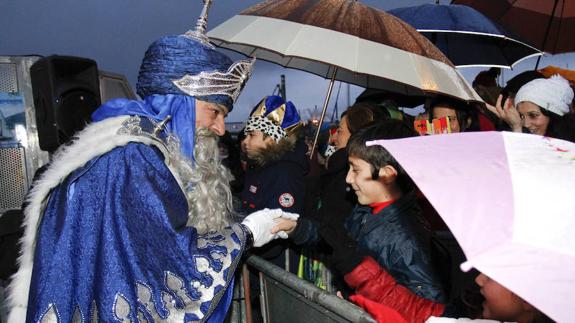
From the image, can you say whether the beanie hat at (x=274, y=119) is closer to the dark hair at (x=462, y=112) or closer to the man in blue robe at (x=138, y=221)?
the dark hair at (x=462, y=112)

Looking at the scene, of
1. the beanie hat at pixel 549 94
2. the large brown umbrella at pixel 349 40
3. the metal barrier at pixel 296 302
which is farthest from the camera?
the beanie hat at pixel 549 94

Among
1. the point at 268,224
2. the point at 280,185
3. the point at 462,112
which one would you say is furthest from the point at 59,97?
the point at 462,112

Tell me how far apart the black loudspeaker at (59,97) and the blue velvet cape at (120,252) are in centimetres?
255

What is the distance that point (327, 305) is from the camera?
171 centimetres

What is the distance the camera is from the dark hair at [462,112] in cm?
369

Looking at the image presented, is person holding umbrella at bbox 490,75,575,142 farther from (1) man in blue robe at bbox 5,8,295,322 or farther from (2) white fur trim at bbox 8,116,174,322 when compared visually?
(2) white fur trim at bbox 8,116,174,322

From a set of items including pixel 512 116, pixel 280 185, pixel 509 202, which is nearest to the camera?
pixel 509 202

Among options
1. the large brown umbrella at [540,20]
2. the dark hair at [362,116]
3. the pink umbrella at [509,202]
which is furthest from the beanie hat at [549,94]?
the pink umbrella at [509,202]

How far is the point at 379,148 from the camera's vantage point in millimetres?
2258

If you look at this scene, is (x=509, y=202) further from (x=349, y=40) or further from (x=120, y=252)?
(x=349, y=40)

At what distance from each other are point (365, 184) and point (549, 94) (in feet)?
6.48

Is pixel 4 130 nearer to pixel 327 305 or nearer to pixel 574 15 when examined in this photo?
pixel 327 305

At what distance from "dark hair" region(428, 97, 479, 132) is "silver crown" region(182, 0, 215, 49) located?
2.24 m

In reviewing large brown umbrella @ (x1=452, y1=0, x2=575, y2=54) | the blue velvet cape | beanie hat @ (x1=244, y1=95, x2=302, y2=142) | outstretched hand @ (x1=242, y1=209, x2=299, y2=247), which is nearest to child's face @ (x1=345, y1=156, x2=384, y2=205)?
outstretched hand @ (x1=242, y1=209, x2=299, y2=247)
